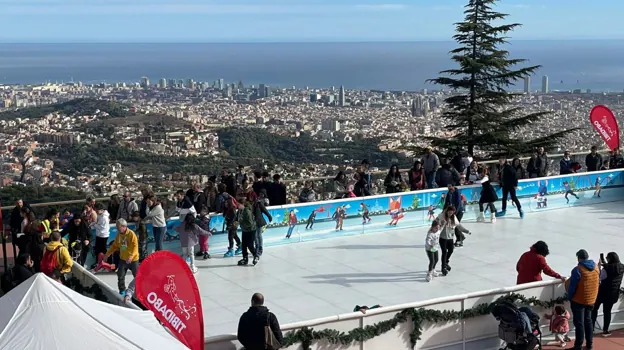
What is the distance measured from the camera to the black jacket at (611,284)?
1174 cm

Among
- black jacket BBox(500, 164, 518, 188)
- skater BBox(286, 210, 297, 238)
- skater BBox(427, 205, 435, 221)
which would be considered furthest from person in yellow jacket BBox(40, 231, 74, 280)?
black jacket BBox(500, 164, 518, 188)

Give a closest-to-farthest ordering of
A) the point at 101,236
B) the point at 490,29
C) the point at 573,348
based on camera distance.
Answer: the point at 573,348, the point at 101,236, the point at 490,29

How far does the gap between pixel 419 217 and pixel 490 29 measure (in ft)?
65.0

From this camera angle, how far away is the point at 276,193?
17125 millimetres

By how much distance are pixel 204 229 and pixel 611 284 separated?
7262 mm

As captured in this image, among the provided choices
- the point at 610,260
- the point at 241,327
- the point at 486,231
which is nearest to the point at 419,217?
the point at 486,231

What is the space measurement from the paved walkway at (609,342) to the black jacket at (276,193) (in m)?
6.91

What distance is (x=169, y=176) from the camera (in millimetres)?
28219

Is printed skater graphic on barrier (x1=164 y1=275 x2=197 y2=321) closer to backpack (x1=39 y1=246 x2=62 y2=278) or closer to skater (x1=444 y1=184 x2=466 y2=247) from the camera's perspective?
backpack (x1=39 y1=246 x2=62 y2=278)

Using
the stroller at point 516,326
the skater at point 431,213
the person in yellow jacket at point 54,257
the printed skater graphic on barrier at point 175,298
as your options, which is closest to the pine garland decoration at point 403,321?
the stroller at point 516,326

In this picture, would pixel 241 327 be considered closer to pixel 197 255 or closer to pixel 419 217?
pixel 197 255

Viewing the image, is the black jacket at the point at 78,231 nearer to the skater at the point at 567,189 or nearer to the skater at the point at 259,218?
the skater at the point at 259,218

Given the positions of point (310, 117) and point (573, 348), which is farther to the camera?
point (310, 117)

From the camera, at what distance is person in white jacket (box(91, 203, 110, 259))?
14.4 m
